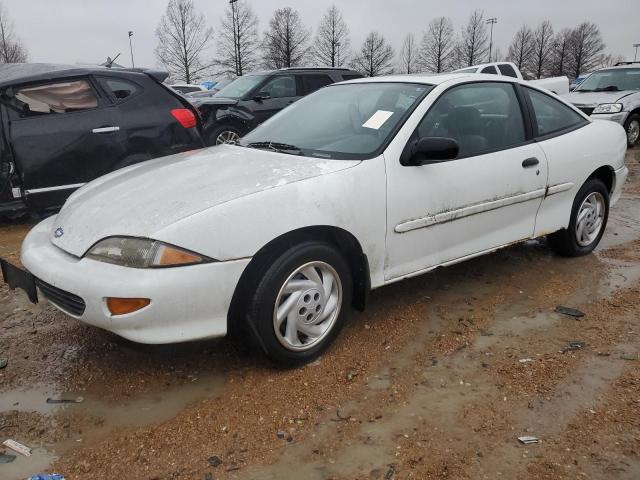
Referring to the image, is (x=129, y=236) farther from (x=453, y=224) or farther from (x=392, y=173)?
(x=453, y=224)

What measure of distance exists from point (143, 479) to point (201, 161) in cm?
186

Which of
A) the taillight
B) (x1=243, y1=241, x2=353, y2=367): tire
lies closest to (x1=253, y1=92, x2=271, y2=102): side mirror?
the taillight

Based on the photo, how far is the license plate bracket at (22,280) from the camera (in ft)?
9.58

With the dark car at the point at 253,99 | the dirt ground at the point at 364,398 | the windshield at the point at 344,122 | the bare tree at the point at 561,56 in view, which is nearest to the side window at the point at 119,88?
the windshield at the point at 344,122

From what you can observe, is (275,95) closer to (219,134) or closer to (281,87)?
(281,87)

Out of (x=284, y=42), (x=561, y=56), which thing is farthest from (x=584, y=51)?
(x=284, y=42)

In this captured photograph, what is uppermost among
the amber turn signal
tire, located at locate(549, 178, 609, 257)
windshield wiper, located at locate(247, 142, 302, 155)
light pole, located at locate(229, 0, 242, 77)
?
light pole, located at locate(229, 0, 242, 77)

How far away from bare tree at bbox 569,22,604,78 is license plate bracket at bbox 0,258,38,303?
6136 cm

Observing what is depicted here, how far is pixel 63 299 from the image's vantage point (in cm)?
270

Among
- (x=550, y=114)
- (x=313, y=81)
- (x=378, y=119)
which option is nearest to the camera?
(x=378, y=119)

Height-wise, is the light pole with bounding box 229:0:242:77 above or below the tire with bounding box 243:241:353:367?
above

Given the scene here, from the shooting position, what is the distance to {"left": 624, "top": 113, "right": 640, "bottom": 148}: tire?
10883mm

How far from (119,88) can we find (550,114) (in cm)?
410

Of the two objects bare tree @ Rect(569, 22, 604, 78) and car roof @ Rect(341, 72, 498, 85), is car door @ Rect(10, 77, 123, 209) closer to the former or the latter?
car roof @ Rect(341, 72, 498, 85)
